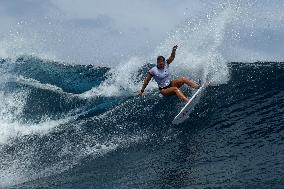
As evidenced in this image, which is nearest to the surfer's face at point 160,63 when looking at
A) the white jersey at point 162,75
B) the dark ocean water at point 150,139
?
the white jersey at point 162,75

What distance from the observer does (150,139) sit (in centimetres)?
1280

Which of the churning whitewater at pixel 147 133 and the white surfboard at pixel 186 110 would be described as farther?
the white surfboard at pixel 186 110

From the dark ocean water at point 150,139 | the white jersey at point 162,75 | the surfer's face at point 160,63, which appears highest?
the surfer's face at point 160,63

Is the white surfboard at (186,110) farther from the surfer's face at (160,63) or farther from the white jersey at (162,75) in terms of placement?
the surfer's face at (160,63)

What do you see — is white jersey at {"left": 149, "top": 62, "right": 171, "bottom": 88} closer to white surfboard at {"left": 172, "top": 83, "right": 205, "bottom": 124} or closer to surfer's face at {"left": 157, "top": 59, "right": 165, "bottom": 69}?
surfer's face at {"left": 157, "top": 59, "right": 165, "bottom": 69}

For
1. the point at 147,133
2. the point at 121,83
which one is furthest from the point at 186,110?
the point at 121,83

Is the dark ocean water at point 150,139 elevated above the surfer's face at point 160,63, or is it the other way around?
the surfer's face at point 160,63

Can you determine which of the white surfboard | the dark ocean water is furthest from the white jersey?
the dark ocean water

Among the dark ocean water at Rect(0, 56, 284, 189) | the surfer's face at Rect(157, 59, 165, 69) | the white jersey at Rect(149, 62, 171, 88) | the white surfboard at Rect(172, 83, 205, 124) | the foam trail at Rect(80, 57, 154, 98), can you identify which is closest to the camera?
the dark ocean water at Rect(0, 56, 284, 189)

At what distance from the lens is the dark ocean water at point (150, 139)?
976cm

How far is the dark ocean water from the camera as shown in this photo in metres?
9.76

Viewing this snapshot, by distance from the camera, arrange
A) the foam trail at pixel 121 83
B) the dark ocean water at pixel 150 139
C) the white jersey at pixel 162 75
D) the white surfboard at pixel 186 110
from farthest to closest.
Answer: the foam trail at pixel 121 83, the white jersey at pixel 162 75, the white surfboard at pixel 186 110, the dark ocean water at pixel 150 139

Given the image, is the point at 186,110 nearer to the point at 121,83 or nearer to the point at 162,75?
the point at 162,75

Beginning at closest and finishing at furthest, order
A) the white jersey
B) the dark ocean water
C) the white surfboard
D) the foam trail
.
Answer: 1. the dark ocean water
2. the white surfboard
3. the white jersey
4. the foam trail
